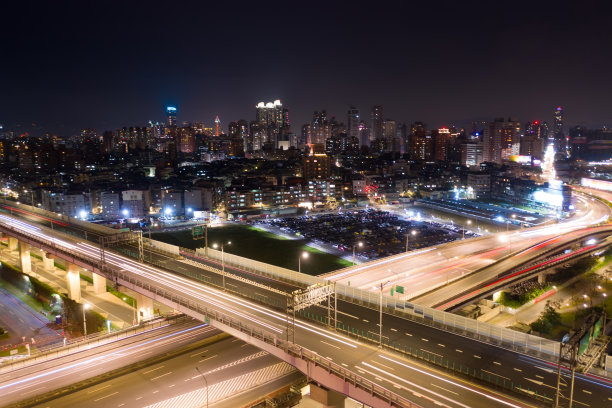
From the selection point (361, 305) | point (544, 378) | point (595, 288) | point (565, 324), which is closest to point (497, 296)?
point (565, 324)

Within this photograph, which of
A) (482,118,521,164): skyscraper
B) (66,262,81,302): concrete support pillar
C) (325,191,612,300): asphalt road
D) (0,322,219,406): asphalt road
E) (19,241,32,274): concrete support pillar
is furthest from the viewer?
(482,118,521,164): skyscraper

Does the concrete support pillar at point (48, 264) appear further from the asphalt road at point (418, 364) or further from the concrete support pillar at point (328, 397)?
the concrete support pillar at point (328, 397)

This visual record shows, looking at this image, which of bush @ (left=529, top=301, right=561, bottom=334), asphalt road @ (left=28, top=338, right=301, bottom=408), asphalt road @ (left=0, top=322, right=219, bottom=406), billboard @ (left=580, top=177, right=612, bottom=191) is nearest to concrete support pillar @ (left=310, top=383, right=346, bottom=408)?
asphalt road @ (left=28, top=338, right=301, bottom=408)

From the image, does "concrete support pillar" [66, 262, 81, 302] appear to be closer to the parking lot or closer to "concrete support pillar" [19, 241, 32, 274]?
"concrete support pillar" [19, 241, 32, 274]

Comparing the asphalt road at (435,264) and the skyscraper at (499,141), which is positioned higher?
the skyscraper at (499,141)

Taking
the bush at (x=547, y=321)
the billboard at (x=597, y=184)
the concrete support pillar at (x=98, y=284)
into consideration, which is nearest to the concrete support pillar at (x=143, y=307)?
the concrete support pillar at (x=98, y=284)

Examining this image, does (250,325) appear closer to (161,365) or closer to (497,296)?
(161,365)
